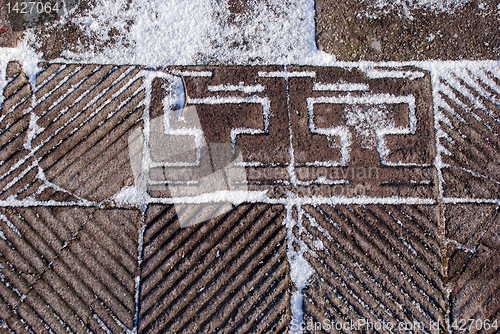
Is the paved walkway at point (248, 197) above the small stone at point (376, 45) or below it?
below

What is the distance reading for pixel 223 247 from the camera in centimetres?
283

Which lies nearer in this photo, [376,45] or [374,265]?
[374,265]

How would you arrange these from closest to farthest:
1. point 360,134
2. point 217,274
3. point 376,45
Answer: point 217,274, point 360,134, point 376,45

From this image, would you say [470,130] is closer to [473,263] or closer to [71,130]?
[473,263]

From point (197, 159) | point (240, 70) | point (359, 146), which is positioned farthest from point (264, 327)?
point (240, 70)

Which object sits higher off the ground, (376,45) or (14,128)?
(376,45)

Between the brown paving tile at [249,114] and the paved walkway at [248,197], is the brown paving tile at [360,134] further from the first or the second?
the brown paving tile at [249,114]

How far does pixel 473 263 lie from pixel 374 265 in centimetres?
98

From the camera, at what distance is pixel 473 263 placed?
283 centimetres

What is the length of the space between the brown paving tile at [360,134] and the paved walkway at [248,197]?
0.01 metres

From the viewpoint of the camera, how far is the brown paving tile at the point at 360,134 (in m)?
2.90

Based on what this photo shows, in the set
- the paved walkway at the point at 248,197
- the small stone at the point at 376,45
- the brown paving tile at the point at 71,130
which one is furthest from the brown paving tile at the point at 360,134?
the brown paving tile at the point at 71,130

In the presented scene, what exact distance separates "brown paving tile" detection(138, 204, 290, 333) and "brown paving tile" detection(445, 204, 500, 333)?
1.66 metres

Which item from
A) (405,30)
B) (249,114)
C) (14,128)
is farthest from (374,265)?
(14,128)
